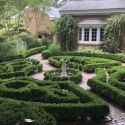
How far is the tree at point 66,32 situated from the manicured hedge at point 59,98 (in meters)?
12.8

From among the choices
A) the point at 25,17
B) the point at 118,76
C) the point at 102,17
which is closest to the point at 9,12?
the point at 25,17

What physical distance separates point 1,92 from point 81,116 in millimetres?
3054

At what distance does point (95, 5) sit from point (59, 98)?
647 inches

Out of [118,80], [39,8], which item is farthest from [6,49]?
[39,8]

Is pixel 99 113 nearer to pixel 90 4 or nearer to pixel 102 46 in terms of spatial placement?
pixel 102 46

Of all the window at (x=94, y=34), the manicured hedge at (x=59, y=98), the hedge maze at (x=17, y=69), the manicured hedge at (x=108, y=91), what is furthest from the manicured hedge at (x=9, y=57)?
the manicured hedge at (x=108, y=91)

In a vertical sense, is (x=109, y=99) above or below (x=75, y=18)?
below

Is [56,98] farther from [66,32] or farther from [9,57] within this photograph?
[66,32]

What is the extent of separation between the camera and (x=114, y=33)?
752 inches

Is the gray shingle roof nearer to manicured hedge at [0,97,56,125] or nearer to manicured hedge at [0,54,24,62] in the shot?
manicured hedge at [0,54,24,62]

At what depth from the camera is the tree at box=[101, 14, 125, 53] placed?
1884 cm

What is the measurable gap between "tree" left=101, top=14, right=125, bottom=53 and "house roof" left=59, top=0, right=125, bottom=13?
1.27m

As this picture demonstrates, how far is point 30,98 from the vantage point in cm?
794

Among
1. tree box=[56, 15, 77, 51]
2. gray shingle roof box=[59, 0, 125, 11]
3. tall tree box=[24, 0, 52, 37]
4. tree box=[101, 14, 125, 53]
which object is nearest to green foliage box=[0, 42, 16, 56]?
tree box=[56, 15, 77, 51]
